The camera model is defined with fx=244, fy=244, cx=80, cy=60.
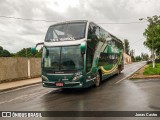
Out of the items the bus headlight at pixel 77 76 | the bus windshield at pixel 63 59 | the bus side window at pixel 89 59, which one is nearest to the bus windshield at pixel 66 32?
the bus windshield at pixel 63 59

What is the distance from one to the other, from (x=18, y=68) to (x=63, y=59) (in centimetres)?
1188

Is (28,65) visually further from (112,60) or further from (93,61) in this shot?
(93,61)

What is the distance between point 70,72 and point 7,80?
1110 centimetres

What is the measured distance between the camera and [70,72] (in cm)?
1234

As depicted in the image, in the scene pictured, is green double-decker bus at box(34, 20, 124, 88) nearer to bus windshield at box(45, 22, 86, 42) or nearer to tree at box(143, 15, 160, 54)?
bus windshield at box(45, 22, 86, 42)

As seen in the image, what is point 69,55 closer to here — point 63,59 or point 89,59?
point 63,59

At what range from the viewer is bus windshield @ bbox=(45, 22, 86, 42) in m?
12.9

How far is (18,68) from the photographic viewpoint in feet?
76.3

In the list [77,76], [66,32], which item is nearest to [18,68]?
[66,32]

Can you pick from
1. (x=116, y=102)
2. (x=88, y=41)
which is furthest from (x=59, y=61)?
(x=116, y=102)

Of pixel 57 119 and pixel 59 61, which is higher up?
pixel 59 61

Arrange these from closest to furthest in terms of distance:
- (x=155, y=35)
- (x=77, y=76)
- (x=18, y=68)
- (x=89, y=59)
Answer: (x=77, y=76) < (x=89, y=59) < (x=18, y=68) < (x=155, y=35)

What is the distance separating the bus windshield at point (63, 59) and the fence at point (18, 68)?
31.7 ft

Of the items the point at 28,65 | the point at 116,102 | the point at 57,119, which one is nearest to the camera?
the point at 57,119
